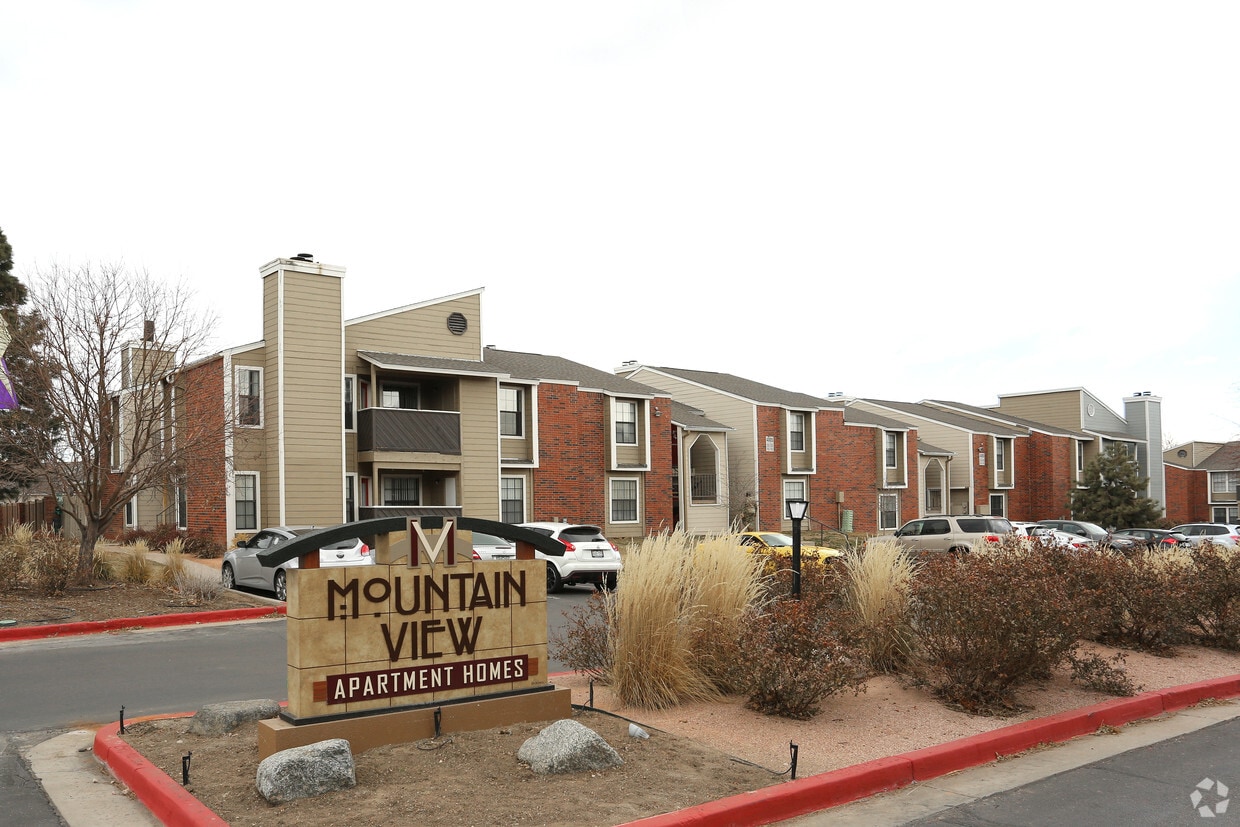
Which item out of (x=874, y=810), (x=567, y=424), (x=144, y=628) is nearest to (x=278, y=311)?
(x=567, y=424)

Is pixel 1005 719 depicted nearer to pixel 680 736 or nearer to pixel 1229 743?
pixel 1229 743

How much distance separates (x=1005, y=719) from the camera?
8.46 m

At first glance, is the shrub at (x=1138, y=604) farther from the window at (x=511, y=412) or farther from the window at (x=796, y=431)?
the window at (x=796, y=431)

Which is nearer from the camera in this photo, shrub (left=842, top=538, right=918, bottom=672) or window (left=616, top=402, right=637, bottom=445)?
shrub (left=842, top=538, right=918, bottom=672)

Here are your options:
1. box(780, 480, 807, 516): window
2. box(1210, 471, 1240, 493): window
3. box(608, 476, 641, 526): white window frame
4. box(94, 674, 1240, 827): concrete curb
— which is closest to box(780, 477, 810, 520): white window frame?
box(780, 480, 807, 516): window

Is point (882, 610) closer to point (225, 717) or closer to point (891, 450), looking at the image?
point (225, 717)

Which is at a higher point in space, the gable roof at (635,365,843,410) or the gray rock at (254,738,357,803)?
the gable roof at (635,365,843,410)

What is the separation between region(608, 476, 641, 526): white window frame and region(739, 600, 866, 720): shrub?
2736cm

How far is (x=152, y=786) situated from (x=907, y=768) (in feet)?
16.2

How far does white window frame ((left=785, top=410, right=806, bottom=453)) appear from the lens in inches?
1714

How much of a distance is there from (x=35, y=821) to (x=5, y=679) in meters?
5.72

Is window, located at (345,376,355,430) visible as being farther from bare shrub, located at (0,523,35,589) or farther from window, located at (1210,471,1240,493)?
window, located at (1210,471,1240,493)

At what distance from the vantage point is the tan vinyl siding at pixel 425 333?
29.6m

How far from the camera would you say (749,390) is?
45625 millimetres
